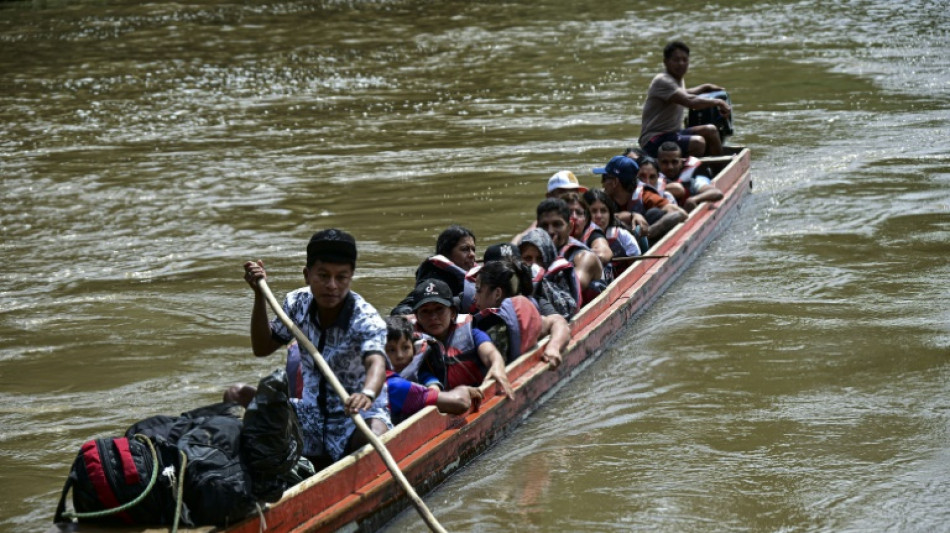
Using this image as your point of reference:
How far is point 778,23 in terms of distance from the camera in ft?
74.9

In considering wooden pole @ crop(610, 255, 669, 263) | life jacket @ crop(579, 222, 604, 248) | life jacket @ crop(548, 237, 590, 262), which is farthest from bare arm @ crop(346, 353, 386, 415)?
wooden pole @ crop(610, 255, 669, 263)

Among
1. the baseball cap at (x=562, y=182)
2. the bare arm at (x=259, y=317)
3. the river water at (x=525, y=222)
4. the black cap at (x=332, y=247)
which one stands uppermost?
the black cap at (x=332, y=247)

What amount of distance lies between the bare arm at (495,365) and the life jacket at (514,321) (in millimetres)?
299

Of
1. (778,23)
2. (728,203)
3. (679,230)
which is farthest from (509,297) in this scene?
(778,23)

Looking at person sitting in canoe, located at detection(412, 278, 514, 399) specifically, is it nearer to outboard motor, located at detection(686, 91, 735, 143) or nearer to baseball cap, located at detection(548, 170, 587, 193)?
baseball cap, located at detection(548, 170, 587, 193)

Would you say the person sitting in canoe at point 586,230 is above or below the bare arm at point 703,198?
above

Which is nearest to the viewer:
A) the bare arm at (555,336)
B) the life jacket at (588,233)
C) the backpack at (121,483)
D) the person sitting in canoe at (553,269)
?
the backpack at (121,483)

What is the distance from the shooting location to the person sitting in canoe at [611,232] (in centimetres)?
888

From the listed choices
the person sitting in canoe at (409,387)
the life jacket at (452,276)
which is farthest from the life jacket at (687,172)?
the person sitting in canoe at (409,387)

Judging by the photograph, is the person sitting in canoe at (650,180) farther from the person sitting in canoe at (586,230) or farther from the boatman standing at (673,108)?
the person sitting in canoe at (586,230)

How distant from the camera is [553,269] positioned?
7.84 metres

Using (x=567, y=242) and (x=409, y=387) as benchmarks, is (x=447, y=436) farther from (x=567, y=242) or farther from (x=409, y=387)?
(x=567, y=242)

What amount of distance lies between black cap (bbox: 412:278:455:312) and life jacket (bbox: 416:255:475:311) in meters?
0.93

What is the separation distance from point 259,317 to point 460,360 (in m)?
1.66
